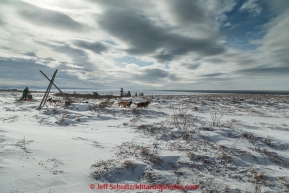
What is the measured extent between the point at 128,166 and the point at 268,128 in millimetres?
7060

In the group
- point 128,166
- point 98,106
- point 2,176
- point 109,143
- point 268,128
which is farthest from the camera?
point 98,106

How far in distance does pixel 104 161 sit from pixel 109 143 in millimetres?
1168

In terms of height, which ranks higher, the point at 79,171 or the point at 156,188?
the point at 79,171

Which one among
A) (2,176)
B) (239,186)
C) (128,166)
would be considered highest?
(2,176)

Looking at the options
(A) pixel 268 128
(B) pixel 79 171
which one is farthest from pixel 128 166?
(A) pixel 268 128

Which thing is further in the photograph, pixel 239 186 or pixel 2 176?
pixel 239 186

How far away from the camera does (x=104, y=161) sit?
334 cm

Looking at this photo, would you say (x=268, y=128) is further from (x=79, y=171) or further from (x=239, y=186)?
(x=79, y=171)

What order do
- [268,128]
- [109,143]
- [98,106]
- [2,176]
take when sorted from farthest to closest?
1. [98,106]
2. [268,128]
3. [109,143]
4. [2,176]

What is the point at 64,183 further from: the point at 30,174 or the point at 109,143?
the point at 109,143

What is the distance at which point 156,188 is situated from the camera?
2.70m

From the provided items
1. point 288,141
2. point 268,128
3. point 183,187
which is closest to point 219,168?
point 183,187

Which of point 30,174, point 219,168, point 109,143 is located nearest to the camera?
point 30,174

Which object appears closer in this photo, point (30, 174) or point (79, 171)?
point (30, 174)
